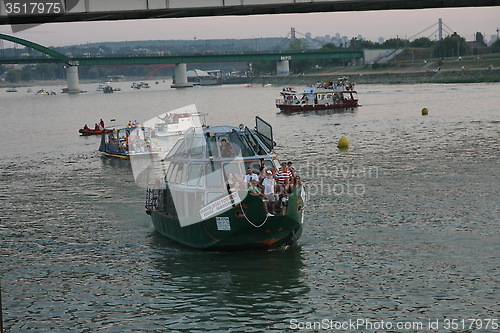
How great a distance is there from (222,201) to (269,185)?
212 centimetres

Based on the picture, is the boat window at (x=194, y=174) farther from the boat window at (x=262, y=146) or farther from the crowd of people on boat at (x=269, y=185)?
the boat window at (x=262, y=146)

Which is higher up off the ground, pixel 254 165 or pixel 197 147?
pixel 197 147

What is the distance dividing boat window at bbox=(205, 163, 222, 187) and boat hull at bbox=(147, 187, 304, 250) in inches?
67.7

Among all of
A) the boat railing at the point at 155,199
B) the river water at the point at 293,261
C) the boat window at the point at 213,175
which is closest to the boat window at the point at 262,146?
the boat window at the point at 213,175

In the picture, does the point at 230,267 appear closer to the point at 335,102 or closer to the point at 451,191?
the point at 451,191

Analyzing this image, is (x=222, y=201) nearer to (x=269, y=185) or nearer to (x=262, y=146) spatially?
(x=269, y=185)

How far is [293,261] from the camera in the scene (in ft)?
86.8

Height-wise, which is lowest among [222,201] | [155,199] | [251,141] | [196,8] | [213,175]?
[155,199]

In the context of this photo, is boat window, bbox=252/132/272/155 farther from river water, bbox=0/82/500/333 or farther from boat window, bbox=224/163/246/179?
river water, bbox=0/82/500/333

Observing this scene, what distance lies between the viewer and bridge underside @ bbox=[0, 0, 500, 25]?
128ft

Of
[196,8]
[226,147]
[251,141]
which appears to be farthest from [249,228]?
[196,8]

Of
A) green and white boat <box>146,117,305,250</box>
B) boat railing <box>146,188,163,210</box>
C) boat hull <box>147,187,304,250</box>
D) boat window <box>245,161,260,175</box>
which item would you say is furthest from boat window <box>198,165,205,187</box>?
boat railing <box>146,188,163,210</box>

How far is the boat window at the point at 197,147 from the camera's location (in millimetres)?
28922

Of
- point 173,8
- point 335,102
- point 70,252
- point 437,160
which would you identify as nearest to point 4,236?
point 70,252
